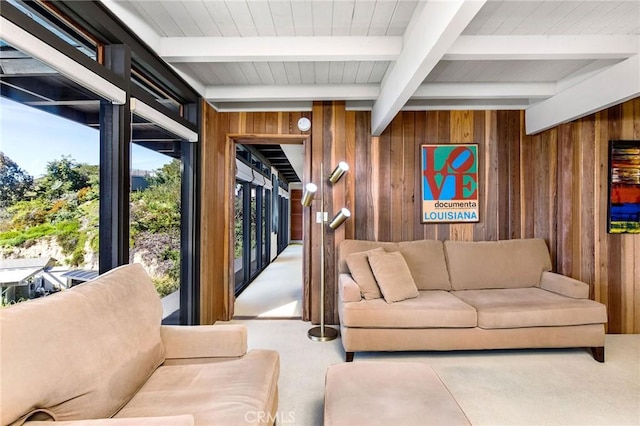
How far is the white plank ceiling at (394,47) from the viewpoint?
74.4 inches

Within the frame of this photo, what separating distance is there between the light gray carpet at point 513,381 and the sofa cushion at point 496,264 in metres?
0.66

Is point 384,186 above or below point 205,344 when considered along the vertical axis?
above

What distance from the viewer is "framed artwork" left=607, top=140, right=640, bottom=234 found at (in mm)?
3078

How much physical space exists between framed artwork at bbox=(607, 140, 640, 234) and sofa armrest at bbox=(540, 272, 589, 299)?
0.81 meters

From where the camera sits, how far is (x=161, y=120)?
2.36 meters

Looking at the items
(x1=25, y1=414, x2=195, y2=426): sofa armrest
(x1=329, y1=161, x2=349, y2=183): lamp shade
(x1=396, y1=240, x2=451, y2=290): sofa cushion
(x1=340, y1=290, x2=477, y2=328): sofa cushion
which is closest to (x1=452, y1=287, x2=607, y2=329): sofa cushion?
(x1=340, y1=290, x2=477, y2=328): sofa cushion

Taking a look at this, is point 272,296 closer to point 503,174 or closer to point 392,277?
point 392,277

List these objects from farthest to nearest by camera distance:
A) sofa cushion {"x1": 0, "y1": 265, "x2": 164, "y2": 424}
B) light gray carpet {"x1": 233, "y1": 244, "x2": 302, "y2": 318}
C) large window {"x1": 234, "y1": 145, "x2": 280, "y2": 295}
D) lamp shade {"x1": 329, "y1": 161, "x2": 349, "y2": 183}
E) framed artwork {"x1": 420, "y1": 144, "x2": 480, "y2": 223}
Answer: large window {"x1": 234, "y1": 145, "x2": 280, "y2": 295}, light gray carpet {"x1": 233, "y1": 244, "x2": 302, "y2": 318}, framed artwork {"x1": 420, "y1": 144, "x2": 480, "y2": 223}, lamp shade {"x1": 329, "y1": 161, "x2": 349, "y2": 183}, sofa cushion {"x1": 0, "y1": 265, "x2": 164, "y2": 424}

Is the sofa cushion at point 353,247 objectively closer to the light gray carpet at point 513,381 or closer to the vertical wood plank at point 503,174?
the light gray carpet at point 513,381

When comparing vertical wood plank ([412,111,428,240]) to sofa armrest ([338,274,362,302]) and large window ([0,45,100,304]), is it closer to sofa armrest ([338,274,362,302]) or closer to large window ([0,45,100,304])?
sofa armrest ([338,274,362,302])

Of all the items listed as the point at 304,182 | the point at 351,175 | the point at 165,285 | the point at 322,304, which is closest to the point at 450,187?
the point at 351,175

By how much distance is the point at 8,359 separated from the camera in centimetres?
91

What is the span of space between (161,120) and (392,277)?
88.5 inches

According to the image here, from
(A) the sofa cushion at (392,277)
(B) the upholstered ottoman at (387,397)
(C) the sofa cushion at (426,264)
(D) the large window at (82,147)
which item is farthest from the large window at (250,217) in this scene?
(B) the upholstered ottoman at (387,397)
